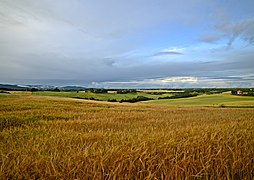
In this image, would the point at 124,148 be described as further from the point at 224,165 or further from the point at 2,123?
the point at 2,123

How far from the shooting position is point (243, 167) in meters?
3.02

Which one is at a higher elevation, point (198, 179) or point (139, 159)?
point (139, 159)

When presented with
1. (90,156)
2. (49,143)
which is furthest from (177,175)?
(49,143)

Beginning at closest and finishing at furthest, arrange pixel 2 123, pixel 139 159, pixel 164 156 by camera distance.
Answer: pixel 139 159
pixel 164 156
pixel 2 123

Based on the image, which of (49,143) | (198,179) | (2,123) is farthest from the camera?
(2,123)

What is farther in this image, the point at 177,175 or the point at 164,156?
the point at 164,156

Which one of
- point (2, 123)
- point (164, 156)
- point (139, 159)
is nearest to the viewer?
point (139, 159)

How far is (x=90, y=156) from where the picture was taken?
304 cm

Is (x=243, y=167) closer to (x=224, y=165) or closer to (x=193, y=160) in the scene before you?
→ (x=224, y=165)

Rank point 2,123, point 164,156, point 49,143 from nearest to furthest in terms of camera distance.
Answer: point 164,156, point 49,143, point 2,123

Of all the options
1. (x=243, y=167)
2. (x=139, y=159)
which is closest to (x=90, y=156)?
(x=139, y=159)

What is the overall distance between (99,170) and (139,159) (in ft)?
1.82

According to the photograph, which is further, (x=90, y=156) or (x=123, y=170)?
(x=90, y=156)

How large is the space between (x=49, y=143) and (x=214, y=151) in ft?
9.80
